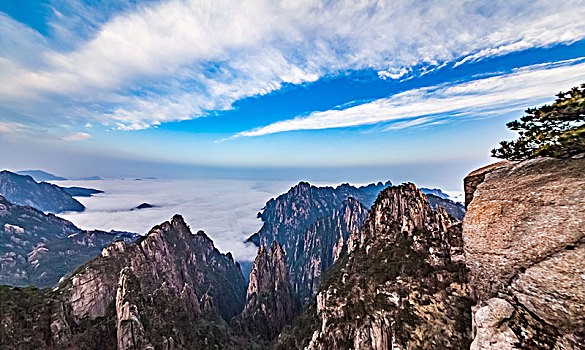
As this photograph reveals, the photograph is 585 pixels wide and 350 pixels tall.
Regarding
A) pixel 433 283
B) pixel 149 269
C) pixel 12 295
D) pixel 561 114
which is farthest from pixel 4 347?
pixel 433 283

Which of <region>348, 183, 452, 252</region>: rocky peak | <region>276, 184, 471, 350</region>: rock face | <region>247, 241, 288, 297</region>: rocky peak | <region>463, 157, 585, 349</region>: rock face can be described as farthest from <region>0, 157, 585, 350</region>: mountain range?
<region>247, 241, 288, 297</region>: rocky peak

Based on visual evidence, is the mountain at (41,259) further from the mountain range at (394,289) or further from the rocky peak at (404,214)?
the rocky peak at (404,214)

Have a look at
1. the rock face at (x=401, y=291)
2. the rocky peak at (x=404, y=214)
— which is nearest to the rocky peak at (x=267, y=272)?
the rock face at (x=401, y=291)

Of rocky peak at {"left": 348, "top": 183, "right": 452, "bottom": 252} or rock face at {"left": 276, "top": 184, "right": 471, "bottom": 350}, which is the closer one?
rock face at {"left": 276, "top": 184, "right": 471, "bottom": 350}

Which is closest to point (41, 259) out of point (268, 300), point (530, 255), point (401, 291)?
point (268, 300)

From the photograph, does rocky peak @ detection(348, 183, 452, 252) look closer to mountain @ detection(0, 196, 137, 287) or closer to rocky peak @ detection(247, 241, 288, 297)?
rocky peak @ detection(247, 241, 288, 297)
